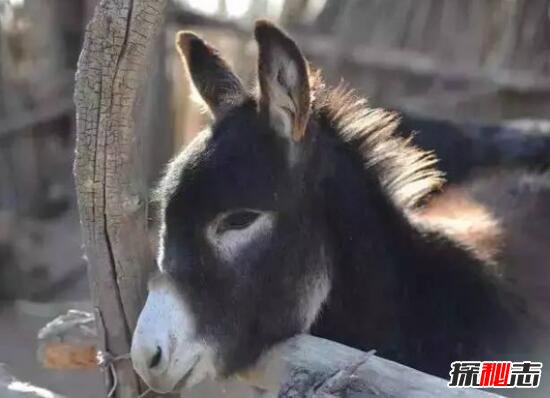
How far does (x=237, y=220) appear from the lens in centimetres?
180

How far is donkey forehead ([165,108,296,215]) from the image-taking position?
179cm

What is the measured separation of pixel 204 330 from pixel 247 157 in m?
0.38

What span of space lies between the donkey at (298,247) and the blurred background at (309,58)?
100 inches

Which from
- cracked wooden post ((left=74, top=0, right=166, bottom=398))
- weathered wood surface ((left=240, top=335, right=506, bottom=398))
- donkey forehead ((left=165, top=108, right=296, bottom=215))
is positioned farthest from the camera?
donkey forehead ((left=165, top=108, right=296, bottom=215))

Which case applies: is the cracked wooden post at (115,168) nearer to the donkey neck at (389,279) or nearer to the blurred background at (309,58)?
the donkey neck at (389,279)

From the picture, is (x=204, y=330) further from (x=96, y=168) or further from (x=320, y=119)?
(x=320, y=119)

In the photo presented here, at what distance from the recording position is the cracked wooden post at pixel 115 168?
5.47 ft

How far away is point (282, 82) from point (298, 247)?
0.36m

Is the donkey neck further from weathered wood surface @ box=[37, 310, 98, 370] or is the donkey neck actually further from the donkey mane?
weathered wood surface @ box=[37, 310, 98, 370]

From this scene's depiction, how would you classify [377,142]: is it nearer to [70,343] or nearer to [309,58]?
[70,343]

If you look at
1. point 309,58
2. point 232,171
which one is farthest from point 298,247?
point 309,58

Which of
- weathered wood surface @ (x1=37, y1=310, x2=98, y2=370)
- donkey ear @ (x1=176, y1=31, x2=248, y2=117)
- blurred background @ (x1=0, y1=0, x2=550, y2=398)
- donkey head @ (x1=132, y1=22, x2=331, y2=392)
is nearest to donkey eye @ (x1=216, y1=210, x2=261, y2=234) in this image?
donkey head @ (x1=132, y1=22, x2=331, y2=392)

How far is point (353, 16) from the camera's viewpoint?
17.2 feet

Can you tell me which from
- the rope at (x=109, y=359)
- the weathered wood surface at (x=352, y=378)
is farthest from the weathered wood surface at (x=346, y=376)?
the rope at (x=109, y=359)
